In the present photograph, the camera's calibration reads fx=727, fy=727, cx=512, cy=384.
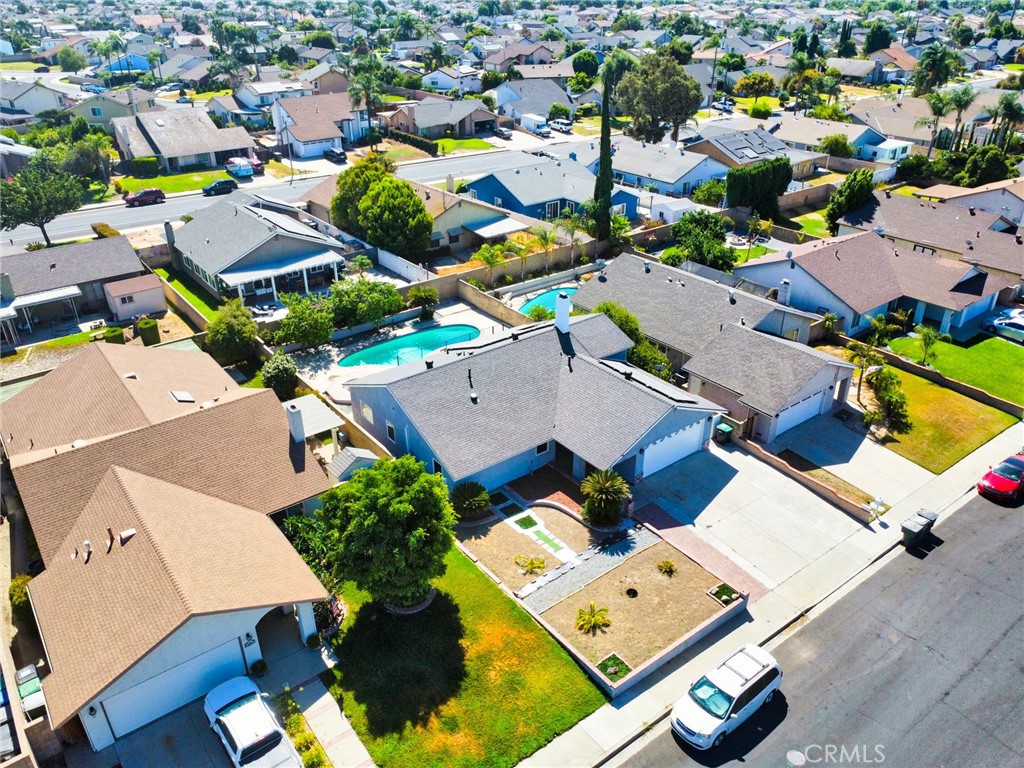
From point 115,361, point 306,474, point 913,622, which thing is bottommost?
point 913,622

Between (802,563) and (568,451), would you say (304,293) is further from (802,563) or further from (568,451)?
(802,563)

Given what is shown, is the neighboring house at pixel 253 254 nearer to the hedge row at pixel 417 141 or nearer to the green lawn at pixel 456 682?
the green lawn at pixel 456 682

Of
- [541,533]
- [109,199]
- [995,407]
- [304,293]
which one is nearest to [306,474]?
[541,533]

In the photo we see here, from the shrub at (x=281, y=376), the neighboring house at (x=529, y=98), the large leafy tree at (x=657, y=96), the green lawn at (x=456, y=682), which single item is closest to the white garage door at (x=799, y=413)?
the green lawn at (x=456, y=682)

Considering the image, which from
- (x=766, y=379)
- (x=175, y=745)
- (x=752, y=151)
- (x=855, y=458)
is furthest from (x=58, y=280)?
(x=752, y=151)

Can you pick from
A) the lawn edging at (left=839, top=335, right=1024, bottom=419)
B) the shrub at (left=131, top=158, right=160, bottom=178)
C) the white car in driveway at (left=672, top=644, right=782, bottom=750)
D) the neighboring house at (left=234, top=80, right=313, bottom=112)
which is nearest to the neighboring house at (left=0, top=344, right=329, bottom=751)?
the white car in driveway at (left=672, top=644, right=782, bottom=750)
